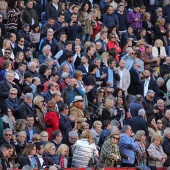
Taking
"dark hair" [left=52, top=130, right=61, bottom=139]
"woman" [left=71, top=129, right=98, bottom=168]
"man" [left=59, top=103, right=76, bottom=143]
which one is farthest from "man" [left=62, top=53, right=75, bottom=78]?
"woman" [left=71, top=129, right=98, bottom=168]

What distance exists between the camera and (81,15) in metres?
33.4

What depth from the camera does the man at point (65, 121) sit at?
25531 mm

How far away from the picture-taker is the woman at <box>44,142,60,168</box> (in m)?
23.7

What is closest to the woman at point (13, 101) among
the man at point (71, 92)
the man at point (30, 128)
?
the man at point (30, 128)

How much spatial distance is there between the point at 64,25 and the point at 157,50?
323cm

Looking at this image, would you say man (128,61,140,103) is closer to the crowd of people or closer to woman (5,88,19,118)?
the crowd of people

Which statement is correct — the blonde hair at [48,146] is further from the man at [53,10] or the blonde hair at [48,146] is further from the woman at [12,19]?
the man at [53,10]

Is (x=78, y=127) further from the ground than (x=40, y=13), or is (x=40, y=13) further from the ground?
(x=40, y=13)

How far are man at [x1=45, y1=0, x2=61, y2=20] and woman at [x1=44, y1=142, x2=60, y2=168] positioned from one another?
985 centimetres

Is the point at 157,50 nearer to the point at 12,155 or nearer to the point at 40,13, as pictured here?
the point at 40,13

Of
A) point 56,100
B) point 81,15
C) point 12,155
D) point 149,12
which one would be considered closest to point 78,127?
point 56,100

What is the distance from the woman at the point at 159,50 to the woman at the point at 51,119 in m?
8.41

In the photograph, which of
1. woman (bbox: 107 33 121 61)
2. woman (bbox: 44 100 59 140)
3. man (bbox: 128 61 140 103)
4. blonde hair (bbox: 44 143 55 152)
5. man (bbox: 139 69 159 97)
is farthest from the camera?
A: woman (bbox: 107 33 121 61)

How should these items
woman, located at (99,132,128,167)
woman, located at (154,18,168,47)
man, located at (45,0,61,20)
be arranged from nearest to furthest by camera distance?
woman, located at (99,132,128,167) → man, located at (45,0,61,20) → woman, located at (154,18,168,47)
